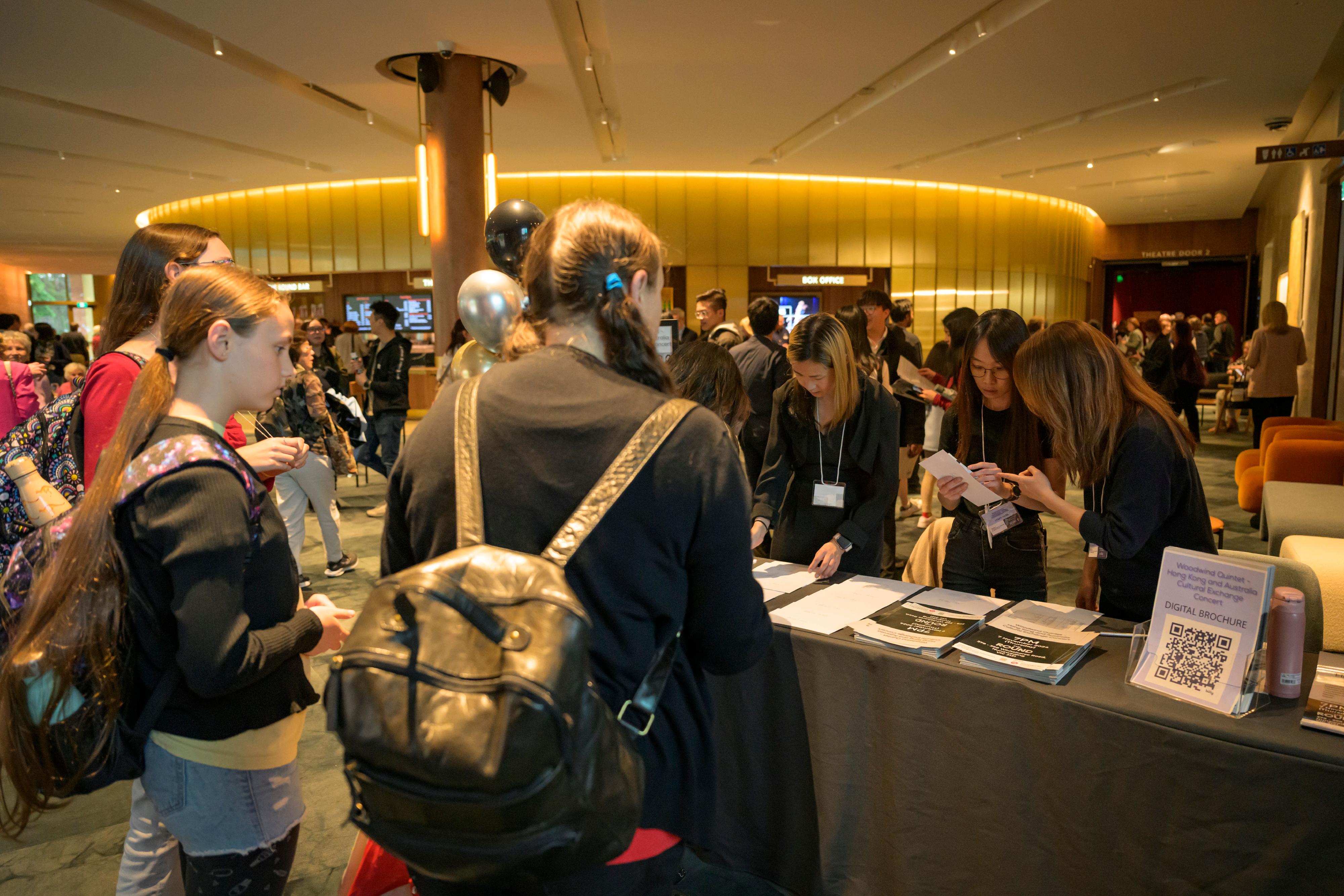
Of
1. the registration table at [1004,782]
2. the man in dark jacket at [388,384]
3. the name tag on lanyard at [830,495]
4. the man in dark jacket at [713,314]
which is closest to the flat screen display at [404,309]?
the man in dark jacket at [388,384]

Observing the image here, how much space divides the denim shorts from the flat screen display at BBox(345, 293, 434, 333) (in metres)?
13.2

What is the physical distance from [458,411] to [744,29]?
560 centimetres

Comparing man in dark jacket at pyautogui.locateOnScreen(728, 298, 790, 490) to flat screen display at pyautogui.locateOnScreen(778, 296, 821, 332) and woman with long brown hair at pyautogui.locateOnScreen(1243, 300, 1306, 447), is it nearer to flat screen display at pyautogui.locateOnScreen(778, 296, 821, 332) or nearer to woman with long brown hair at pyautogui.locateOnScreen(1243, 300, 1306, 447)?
woman with long brown hair at pyautogui.locateOnScreen(1243, 300, 1306, 447)

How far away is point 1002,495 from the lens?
234 cm

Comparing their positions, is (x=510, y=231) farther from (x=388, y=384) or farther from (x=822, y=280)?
(x=822, y=280)

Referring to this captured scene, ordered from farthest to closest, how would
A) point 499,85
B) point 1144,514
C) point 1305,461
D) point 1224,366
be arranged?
point 1224,366 < point 499,85 < point 1305,461 < point 1144,514

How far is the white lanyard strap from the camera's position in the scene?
269 centimetres

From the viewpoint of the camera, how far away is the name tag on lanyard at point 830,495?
8.68ft

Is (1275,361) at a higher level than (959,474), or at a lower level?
higher

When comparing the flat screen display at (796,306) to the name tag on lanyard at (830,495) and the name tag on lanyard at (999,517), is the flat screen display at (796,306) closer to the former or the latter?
the name tag on lanyard at (830,495)

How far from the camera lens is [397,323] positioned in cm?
1410

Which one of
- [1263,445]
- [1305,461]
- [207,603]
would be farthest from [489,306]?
[1263,445]

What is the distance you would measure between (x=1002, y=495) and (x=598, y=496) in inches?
67.4

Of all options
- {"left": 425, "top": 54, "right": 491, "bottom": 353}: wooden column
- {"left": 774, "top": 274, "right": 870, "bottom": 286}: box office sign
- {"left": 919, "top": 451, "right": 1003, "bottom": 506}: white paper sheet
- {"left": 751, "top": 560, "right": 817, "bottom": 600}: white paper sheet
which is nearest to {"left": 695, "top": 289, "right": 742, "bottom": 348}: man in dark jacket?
{"left": 425, "top": 54, "right": 491, "bottom": 353}: wooden column
